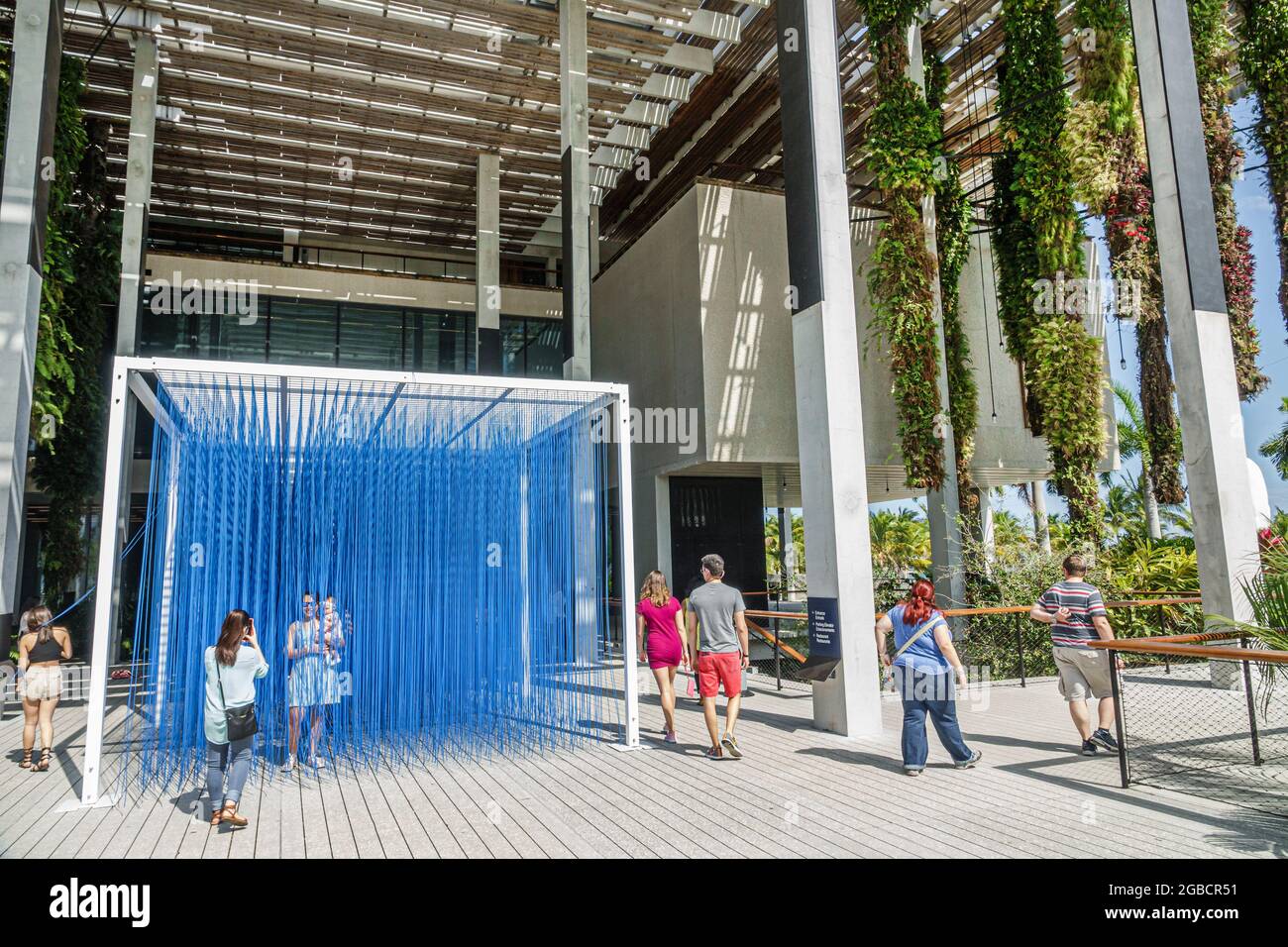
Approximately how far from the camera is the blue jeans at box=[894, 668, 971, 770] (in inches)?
227

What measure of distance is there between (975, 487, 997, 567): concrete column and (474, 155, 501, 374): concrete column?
9117mm

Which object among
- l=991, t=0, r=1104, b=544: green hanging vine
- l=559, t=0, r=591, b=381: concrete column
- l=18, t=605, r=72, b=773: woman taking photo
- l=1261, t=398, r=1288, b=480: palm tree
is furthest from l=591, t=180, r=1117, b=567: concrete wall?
l=1261, t=398, r=1288, b=480: palm tree

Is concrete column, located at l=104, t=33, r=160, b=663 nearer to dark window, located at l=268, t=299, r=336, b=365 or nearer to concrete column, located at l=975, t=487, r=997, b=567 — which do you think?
dark window, located at l=268, t=299, r=336, b=365

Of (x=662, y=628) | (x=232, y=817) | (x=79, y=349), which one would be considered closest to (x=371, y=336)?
(x=79, y=349)

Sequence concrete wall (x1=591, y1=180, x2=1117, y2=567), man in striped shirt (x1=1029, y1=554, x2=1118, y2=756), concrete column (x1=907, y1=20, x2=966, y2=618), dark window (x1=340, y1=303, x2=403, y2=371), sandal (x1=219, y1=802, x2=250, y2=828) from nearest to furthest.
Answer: sandal (x1=219, y1=802, x2=250, y2=828) < man in striped shirt (x1=1029, y1=554, x2=1118, y2=756) < concrete column (x1=907, y1=20, x2=966, y2=618) < concrete wall (x1=591, y1=180, x2=1117, y2=567) < dark window (x1=340, y1=303, x2=403, y2=371)

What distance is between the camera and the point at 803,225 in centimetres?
784

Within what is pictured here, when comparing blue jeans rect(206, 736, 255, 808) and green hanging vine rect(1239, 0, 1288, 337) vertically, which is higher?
green hanging vine rect(1239, 0, 1288, 337)

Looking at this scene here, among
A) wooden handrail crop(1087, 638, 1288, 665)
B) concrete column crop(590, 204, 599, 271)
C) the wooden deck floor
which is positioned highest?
concrete column crop(590, 204, 599, 271)

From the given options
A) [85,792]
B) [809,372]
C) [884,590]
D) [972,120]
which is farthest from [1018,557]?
[85,792]

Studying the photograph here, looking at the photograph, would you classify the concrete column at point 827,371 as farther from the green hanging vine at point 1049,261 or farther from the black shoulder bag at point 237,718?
the green hanging vine at point 1049,261

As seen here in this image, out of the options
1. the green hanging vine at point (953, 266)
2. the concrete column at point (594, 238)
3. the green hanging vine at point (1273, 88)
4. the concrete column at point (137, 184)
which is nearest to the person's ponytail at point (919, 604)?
the green hanging vine at point (953, 266)

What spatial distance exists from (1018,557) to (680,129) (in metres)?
11.0

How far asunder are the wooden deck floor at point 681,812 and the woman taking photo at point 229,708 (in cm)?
21

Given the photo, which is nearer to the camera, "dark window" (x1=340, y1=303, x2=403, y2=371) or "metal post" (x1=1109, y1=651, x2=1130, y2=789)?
"metal post" (x1=1109, y1=651, x2=1130, y2=789)
